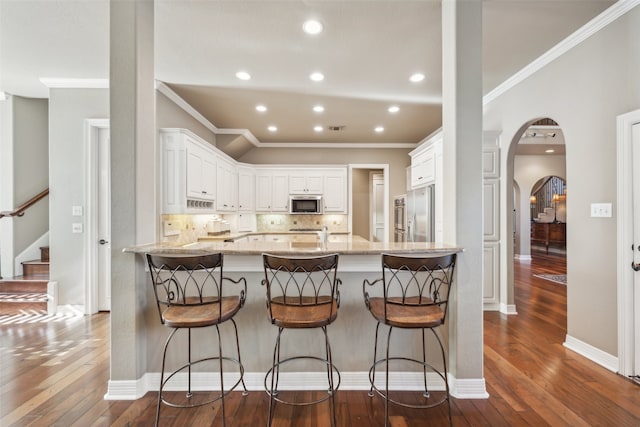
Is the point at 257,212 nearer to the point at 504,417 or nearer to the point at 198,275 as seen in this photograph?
the point at 198,275

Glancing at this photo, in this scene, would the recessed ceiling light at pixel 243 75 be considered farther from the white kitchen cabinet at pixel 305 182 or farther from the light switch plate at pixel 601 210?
the light switch plate at pixel 601 210

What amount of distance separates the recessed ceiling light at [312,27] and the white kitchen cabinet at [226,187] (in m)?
2.83

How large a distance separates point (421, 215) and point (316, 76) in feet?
7.50

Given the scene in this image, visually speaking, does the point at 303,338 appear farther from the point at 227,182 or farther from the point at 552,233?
the point at 552,233

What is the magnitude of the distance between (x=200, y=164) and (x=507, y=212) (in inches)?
164

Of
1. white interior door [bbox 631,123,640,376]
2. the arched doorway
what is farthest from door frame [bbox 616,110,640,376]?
the arched doorway

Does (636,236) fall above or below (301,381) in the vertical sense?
above

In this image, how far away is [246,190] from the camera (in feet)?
19.7

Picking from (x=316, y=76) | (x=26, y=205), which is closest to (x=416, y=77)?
(x=316, y=76)

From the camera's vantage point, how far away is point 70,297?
375 centimetres

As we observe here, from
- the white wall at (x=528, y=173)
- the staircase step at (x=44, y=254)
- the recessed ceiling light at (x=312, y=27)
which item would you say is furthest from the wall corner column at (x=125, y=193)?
the white wall at (x=528, y=173)

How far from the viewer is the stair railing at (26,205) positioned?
3846mm

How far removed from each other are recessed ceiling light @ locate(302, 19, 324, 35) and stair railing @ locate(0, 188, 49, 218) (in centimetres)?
441

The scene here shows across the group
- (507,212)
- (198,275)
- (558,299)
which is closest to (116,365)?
(198,275)
